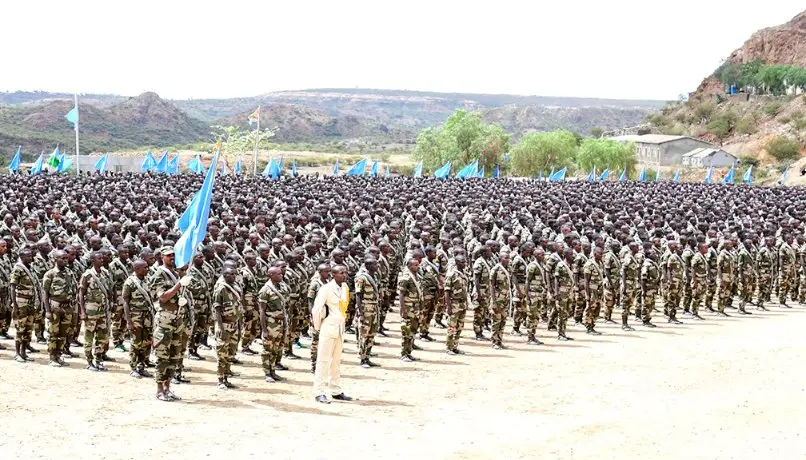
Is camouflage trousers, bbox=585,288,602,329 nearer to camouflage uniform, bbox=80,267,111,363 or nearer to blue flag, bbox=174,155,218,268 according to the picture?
blue flag, bbox=174,155,218,268

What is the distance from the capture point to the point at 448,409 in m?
11.4

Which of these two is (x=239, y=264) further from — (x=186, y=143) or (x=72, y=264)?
(x=186, y=143)

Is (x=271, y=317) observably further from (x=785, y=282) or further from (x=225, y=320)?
(x=785, y=282)

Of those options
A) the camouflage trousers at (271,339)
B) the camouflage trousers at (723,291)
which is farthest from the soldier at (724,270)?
the camouflage trousers at (271,339)

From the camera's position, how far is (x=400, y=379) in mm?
12992

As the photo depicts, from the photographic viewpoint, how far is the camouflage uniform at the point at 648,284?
1755 cm

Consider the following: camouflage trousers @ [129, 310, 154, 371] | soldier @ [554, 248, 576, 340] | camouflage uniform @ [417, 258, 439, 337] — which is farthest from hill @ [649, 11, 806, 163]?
camouflage trousers @ [129, 310, 154, 371]

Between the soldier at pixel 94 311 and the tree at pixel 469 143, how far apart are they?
65.1 meters

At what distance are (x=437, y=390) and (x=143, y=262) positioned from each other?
12.6 feet

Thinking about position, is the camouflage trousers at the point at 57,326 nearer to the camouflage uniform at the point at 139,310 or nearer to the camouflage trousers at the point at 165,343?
the camouflage uniform at the point at 139,310

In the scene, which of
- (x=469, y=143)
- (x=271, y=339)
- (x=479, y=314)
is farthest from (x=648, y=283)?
(x=469, y=143)

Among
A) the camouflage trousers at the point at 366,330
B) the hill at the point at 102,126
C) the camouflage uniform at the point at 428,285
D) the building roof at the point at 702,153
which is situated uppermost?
the building roof at the point at 702,153

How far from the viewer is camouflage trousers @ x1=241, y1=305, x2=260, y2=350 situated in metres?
13.1

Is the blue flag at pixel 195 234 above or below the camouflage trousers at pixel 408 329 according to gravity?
above
